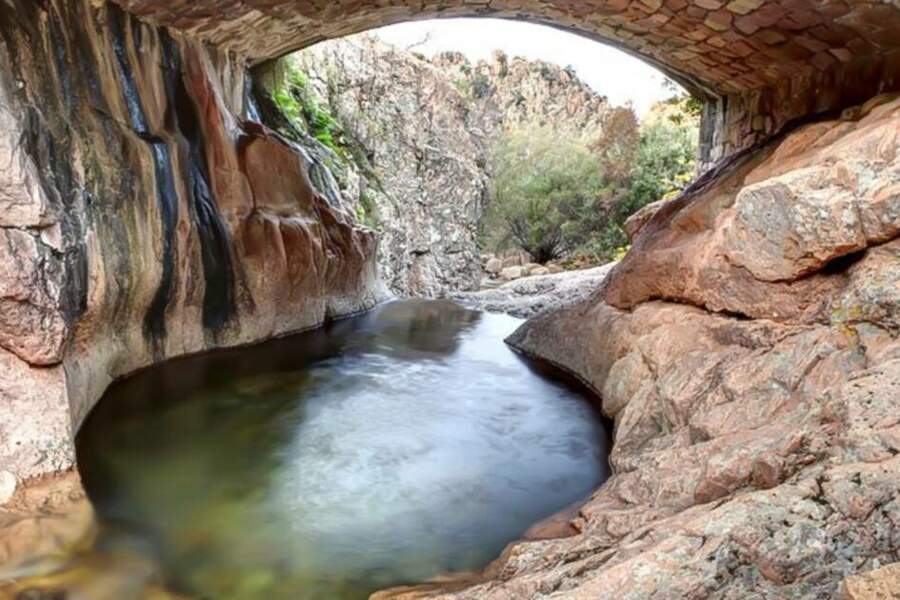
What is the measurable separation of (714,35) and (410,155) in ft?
51.5

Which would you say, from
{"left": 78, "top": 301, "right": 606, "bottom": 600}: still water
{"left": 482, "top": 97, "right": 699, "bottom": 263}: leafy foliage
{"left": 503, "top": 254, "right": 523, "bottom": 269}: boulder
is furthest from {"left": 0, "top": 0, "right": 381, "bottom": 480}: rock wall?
{"left": 503, "top": 254, "right": 523, "bottom": 269}: boulder

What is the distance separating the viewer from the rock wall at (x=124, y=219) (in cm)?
429

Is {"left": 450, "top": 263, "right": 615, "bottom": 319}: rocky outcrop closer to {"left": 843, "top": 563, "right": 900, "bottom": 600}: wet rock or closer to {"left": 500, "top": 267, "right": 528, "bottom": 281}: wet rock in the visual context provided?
{"left": 500, "top": 267, "right": 528, "bottom": 281}: wet rock

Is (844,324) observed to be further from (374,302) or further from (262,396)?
(374,302)

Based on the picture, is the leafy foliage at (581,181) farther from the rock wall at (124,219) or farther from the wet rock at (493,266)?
the rock wall at (124,219)

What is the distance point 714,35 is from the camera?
6934mm

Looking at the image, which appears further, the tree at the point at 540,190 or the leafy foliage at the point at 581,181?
the tree at the point at 540,190

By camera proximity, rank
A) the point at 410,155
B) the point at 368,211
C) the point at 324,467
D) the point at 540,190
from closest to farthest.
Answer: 1. the point at 324,467
2. the point at 368,211
3. the point at 410,155
4. the point at 540,190

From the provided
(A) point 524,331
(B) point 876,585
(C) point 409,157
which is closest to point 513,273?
(C) point 409,157

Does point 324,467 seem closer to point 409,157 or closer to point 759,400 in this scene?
point 759,400

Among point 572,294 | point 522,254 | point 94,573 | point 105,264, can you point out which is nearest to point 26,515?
point 94,573

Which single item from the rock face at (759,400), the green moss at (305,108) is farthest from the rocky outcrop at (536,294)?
the green moss at (305,108)

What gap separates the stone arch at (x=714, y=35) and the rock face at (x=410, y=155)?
25.5 ft

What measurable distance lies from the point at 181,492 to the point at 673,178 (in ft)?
66.0
